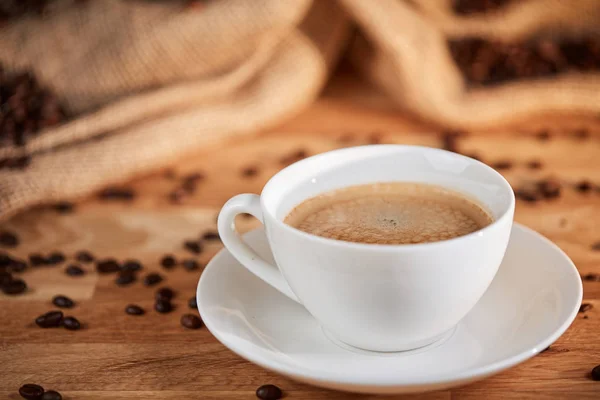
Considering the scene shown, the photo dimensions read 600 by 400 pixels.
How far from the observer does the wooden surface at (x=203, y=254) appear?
1.14 metres

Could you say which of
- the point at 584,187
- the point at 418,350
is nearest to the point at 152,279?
the point at 418,350

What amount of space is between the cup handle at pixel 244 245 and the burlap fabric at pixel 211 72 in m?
0.81

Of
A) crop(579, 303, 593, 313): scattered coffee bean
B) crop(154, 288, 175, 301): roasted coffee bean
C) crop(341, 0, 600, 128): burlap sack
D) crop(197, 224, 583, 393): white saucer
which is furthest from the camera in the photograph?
crop(341, 0, 600, 128): burlap sack

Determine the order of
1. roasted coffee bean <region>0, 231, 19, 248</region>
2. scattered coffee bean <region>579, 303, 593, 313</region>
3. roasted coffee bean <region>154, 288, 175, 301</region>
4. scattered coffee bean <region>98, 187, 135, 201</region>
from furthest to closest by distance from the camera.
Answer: scattered coffee bean <region>98, 187, 135, 201</region> < roasted coffee bean <region>0, 231, 19, 248</region> < roasted coffee bean <region>154, 288, 175, 301</region> < scattered coffee bean <region>579, 303, 593, 313</region>

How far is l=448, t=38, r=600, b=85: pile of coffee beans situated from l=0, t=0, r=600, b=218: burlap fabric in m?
0.06

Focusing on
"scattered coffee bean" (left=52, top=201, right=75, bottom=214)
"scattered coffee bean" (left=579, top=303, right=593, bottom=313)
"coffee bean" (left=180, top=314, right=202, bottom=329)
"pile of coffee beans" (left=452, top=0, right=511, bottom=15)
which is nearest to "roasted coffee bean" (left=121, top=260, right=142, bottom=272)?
"coffee bean" (left=180, top=314, right=202, bottom=329)

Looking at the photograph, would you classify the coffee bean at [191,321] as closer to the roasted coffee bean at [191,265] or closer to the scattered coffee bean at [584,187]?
the roasted coffee bean at [191,265]

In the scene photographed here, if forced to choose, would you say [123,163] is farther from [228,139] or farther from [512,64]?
[512,64]

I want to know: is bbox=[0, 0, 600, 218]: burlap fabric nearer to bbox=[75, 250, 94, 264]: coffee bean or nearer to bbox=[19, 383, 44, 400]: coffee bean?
bbox=[75, 250, 94, 264]: coffee bean

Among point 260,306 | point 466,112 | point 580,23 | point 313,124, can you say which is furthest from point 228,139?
point 580,23

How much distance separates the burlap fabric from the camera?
1932 mm

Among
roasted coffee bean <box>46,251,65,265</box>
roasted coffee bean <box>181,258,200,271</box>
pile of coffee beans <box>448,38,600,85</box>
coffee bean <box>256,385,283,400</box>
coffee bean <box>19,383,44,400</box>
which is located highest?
coffee bean <box>19,383,44,400</box>

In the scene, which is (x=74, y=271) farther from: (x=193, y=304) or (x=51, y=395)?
(x=51, y=395)

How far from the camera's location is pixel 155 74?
2.05 m
